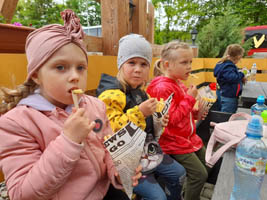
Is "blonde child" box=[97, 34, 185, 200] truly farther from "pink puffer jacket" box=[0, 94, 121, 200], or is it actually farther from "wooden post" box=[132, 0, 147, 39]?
"wooden post" box=[132, 0, 147, 39]

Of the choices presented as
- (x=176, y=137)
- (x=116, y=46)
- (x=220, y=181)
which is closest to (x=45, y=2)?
(x=116, y=46)

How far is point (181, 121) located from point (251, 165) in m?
1.09

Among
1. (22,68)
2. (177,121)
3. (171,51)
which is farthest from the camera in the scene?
(171,51)

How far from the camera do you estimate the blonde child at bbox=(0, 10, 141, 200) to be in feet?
2.53

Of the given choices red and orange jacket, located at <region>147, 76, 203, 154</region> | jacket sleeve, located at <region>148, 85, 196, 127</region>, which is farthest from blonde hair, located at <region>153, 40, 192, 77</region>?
jacket sleeve, located at <region>148, 85, 196, 127</region>

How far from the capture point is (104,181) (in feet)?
3.65

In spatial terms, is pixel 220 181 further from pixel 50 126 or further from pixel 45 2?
pixel 45 2

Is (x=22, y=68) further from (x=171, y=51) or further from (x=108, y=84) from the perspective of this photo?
(x=171, y=51)

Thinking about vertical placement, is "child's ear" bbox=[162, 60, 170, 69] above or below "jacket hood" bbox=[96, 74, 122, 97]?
above

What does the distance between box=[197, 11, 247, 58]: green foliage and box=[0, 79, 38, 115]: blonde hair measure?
9593mm

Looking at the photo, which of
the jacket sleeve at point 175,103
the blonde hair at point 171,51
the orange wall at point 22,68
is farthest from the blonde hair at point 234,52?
the jacket sleeve at point 175,103

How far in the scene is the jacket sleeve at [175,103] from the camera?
6.10 feet

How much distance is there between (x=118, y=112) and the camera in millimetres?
1424

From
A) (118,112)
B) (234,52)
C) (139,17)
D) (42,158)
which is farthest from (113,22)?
(234,52)
